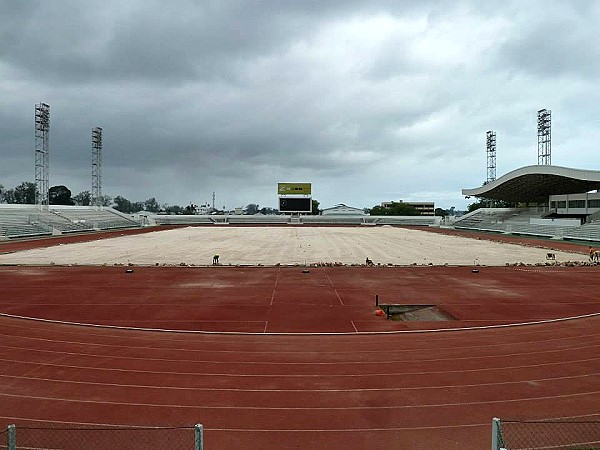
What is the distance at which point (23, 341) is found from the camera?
1426 centimetres

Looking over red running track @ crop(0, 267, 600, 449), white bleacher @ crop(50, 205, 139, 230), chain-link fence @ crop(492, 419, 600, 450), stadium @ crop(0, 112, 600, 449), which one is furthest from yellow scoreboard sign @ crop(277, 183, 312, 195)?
chain-link fence @ crop(492, 419, 600, 450)

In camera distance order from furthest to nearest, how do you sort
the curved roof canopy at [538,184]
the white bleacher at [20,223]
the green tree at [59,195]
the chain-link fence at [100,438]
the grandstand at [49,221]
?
the green tree at [59,195]
the grandstand at [49,221]
the white bleacher at [20,223]
the curved roof canopy at [538,184]
the chain-link fence at [100,438]

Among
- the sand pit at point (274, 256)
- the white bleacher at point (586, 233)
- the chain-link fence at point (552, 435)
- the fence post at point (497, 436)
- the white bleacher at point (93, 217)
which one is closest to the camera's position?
the fence post at point (497, 436)

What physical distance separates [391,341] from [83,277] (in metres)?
22.3

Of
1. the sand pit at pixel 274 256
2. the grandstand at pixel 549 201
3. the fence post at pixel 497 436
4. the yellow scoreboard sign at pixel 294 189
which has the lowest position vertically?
the sand pit at pixel 274 256

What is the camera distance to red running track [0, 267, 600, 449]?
29.1 ft

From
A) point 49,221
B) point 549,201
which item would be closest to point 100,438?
point 49,221

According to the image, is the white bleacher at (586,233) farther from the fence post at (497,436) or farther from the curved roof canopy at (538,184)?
the fence post at (497,436)

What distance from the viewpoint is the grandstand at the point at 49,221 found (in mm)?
63794

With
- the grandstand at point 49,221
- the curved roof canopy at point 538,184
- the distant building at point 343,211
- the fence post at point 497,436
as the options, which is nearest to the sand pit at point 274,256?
the curved roof canopy at point 538,184

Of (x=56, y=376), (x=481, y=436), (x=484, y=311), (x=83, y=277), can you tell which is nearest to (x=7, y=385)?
(x=56, y=376)

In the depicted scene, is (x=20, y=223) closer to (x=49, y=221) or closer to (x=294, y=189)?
(x=49, y=221)

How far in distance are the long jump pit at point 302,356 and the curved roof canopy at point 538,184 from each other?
37.7m

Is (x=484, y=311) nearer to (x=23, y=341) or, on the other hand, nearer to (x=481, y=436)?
(x=481, y=436)
